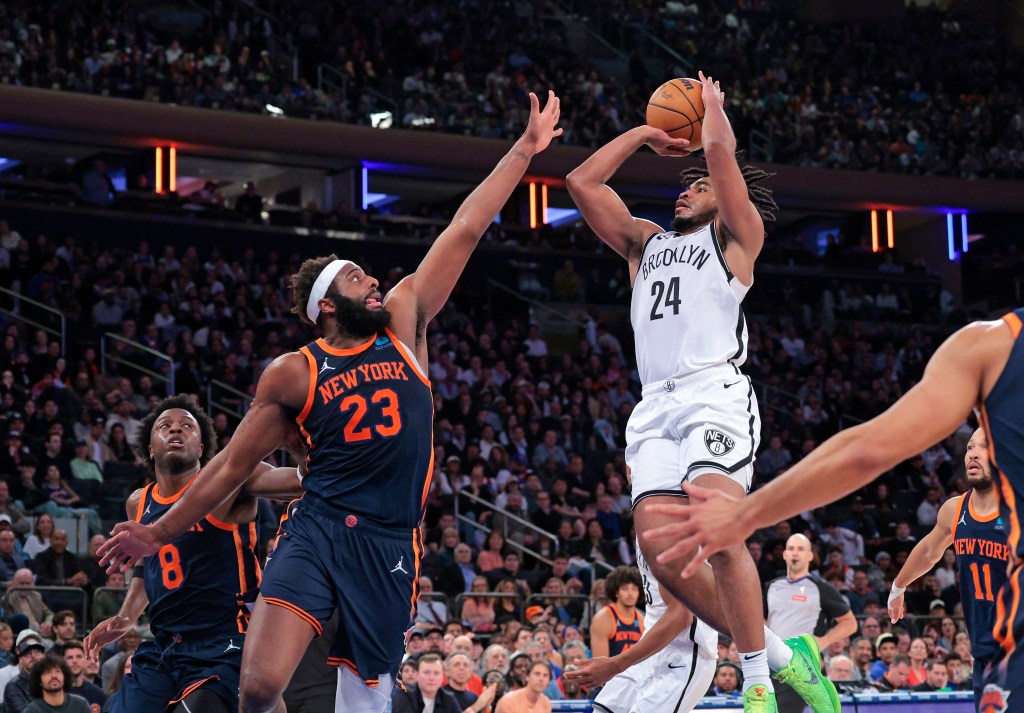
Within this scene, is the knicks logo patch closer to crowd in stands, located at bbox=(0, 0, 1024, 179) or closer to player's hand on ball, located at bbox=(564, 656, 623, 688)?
player's hand on ball, located at bbox=(564, 656, 623, 688)

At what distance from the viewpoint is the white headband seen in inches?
239

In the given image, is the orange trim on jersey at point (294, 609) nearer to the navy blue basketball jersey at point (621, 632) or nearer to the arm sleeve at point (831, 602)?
the navy blue basketball jersey at point (621, 632)

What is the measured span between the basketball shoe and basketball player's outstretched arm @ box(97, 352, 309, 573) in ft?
10.1

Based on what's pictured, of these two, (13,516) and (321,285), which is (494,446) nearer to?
(13,516)

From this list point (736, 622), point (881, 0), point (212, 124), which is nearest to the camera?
point (736, 622)

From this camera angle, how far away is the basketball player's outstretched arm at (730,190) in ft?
20.9

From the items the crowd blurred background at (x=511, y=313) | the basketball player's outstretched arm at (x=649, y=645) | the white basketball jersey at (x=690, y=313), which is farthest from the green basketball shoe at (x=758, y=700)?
the crowd blurred background at (x=511, y=313)

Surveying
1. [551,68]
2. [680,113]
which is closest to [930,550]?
[680,113]

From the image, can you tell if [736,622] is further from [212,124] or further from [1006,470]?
[212,124]

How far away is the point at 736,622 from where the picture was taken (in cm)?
600

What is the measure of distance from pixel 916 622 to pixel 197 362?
10765mm

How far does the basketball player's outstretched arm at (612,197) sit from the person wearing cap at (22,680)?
5.63 metres

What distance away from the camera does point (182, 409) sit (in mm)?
7160

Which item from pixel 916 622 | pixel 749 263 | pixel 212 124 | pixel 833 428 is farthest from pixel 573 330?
pixel 749 263
